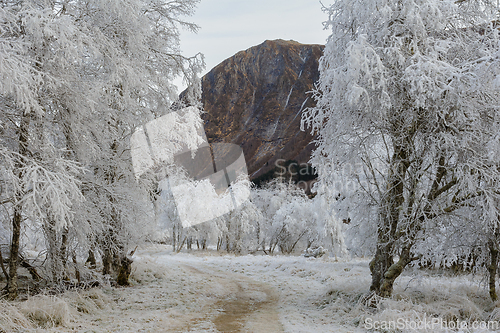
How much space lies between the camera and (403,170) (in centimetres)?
652

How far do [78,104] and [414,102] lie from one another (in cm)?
639

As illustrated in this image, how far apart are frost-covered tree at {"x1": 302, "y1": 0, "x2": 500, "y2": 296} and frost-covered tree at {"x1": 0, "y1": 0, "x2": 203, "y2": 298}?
4.50 meters

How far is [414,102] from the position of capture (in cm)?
575

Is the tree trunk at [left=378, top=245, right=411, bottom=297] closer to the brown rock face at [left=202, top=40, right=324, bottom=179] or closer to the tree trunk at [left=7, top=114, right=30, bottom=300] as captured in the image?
the tree trunk at [left=7, top=114, right=30, bottom=300]

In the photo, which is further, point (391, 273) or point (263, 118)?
point (263, 118)

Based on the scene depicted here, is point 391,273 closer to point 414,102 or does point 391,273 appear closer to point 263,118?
point 414,102

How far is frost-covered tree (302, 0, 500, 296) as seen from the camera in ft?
17.5

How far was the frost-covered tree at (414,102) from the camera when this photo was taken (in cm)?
534

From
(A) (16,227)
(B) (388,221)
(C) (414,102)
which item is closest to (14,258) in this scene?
(A) (16,227)

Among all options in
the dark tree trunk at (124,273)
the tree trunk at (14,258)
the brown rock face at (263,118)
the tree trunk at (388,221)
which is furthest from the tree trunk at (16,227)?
the brown rock face at (263,118)

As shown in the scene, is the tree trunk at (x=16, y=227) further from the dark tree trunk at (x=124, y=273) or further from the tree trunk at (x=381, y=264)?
the tree trunk at (x=381, y=264)

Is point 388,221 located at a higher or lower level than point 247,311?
higher

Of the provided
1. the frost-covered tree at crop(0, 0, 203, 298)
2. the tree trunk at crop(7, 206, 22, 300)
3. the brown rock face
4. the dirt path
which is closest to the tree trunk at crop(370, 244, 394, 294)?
the dirt path

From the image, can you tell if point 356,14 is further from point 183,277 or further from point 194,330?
point 183,277
